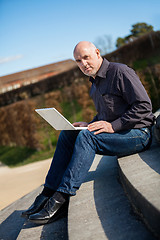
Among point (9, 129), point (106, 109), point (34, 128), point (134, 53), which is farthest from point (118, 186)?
point (134, 53)

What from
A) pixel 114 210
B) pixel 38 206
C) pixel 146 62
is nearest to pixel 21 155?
pixel 146 62

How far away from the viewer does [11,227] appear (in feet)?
11.3

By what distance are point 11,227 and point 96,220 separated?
1477mm

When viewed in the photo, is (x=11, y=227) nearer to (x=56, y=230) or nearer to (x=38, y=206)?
(x=38, y=206)

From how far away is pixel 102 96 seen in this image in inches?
119

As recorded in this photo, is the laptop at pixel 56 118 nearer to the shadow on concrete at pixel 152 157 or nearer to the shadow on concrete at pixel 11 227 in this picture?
the shadow on concrete at pixel 152 157

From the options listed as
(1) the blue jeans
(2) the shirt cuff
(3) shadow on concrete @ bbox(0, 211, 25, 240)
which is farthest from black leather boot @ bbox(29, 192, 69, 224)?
(2) the shirt cuff

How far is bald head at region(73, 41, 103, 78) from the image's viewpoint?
9.93ft

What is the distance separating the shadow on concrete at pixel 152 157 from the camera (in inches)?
98.2

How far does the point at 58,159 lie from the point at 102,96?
747 millimetres

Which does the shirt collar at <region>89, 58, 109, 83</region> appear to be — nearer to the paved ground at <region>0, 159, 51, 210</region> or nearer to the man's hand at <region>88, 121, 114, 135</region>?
the man's hand at <region>88, 121, 114, 135</region>

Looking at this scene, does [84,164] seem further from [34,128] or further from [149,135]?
[34,128]

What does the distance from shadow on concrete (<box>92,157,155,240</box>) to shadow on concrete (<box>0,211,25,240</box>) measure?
3.16 ft

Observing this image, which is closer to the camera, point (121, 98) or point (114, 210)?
point (114, 210)
